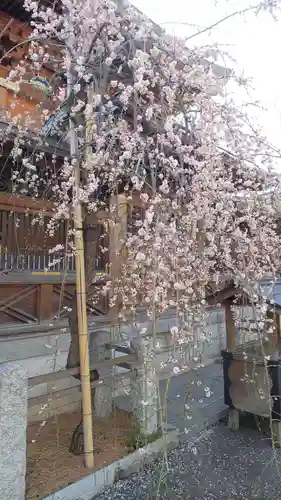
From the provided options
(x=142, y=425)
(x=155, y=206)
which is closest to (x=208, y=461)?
(x=142, y=425)

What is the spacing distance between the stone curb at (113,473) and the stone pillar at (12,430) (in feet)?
1.35

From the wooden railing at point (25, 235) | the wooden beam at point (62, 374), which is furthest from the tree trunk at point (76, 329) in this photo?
the wooden railing at point (25, 235)

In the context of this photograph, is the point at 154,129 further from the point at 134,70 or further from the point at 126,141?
the point at 134,70

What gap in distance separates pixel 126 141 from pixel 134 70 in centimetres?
63

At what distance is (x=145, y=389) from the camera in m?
3.90

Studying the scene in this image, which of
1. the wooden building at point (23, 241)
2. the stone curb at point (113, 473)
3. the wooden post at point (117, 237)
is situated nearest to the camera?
the stone curb at point (113, 473)

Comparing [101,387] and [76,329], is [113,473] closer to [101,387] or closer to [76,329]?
[101,387]

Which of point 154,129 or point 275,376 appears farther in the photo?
point 275,376

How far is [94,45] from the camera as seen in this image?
123 inches

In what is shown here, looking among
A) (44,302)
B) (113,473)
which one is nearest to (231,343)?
(113,473)

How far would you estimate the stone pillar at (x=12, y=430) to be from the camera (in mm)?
2578

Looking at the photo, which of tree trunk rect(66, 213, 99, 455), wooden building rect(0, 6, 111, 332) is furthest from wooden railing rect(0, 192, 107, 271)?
tree trunk rect(66, 213, 99, 455)

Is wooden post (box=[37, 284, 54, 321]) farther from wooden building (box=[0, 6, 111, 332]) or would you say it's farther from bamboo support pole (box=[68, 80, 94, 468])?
bamboo support pole (box=[68, 80, 94, 468])

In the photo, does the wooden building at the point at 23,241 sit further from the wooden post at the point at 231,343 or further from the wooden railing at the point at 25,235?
the wooden post at the point at 231,343
